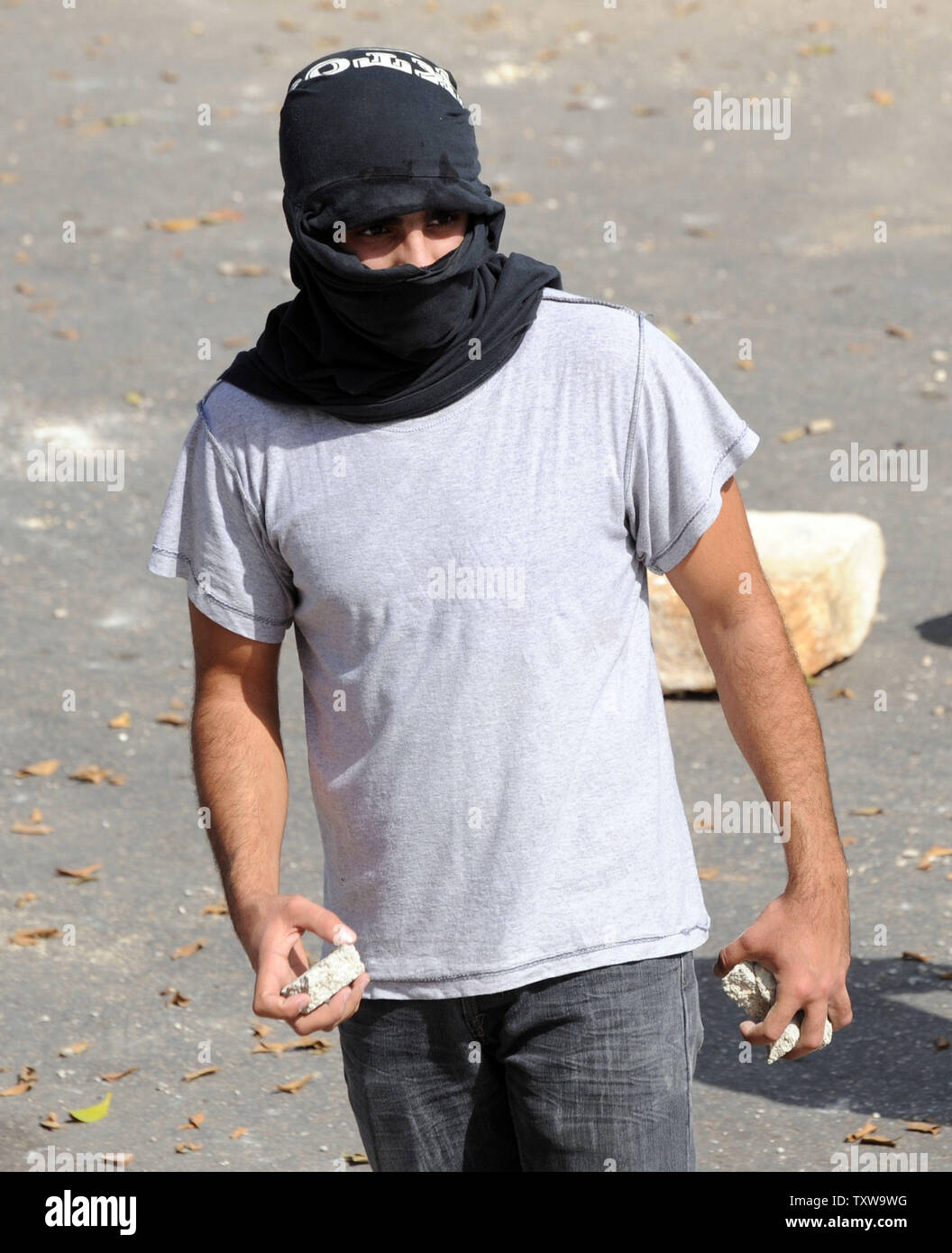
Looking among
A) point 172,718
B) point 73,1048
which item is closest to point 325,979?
point 73,1048

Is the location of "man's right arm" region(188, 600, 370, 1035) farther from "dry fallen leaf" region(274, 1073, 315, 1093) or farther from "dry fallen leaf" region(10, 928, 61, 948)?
"dry fallen leaf" region(10, 928, 61, 948)

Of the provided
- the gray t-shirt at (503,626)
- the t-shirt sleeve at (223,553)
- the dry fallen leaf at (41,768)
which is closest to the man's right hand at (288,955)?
the gray t-shirt at (503,626)

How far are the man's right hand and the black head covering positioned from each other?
774 mm

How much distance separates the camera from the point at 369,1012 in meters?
2.67

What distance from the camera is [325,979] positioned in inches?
95.2

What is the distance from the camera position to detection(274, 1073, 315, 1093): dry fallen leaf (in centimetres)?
522

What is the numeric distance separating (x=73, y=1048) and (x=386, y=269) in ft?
12.0

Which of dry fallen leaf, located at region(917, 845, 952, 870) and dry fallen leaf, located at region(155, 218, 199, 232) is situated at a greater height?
dry fallen leaf, located at region(155, 218, 199, 232)

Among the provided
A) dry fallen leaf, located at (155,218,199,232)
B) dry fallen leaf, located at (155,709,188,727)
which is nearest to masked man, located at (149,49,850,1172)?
dry fallen leaf, located at (155,709,188,727)

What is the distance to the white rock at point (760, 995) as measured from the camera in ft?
8.46

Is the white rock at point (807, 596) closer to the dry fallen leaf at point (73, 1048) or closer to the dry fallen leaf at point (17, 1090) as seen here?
the dry fallen leaf at point (73, 1048)

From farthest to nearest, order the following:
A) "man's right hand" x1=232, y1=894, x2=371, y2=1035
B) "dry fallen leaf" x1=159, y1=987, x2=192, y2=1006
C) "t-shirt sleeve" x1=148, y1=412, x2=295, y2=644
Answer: "dry fallen leaf" x1=159, y1=987, x2=192, y2=1006 → "t-shirt sleeve" x1=148, y1=412, x2=295, y2=644 → "man's right hand" x1=232, y1=894, x2=371, y2=1035

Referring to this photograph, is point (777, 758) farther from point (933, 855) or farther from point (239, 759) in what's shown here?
point (933, 855)

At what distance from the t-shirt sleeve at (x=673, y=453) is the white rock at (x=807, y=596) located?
458 cm
